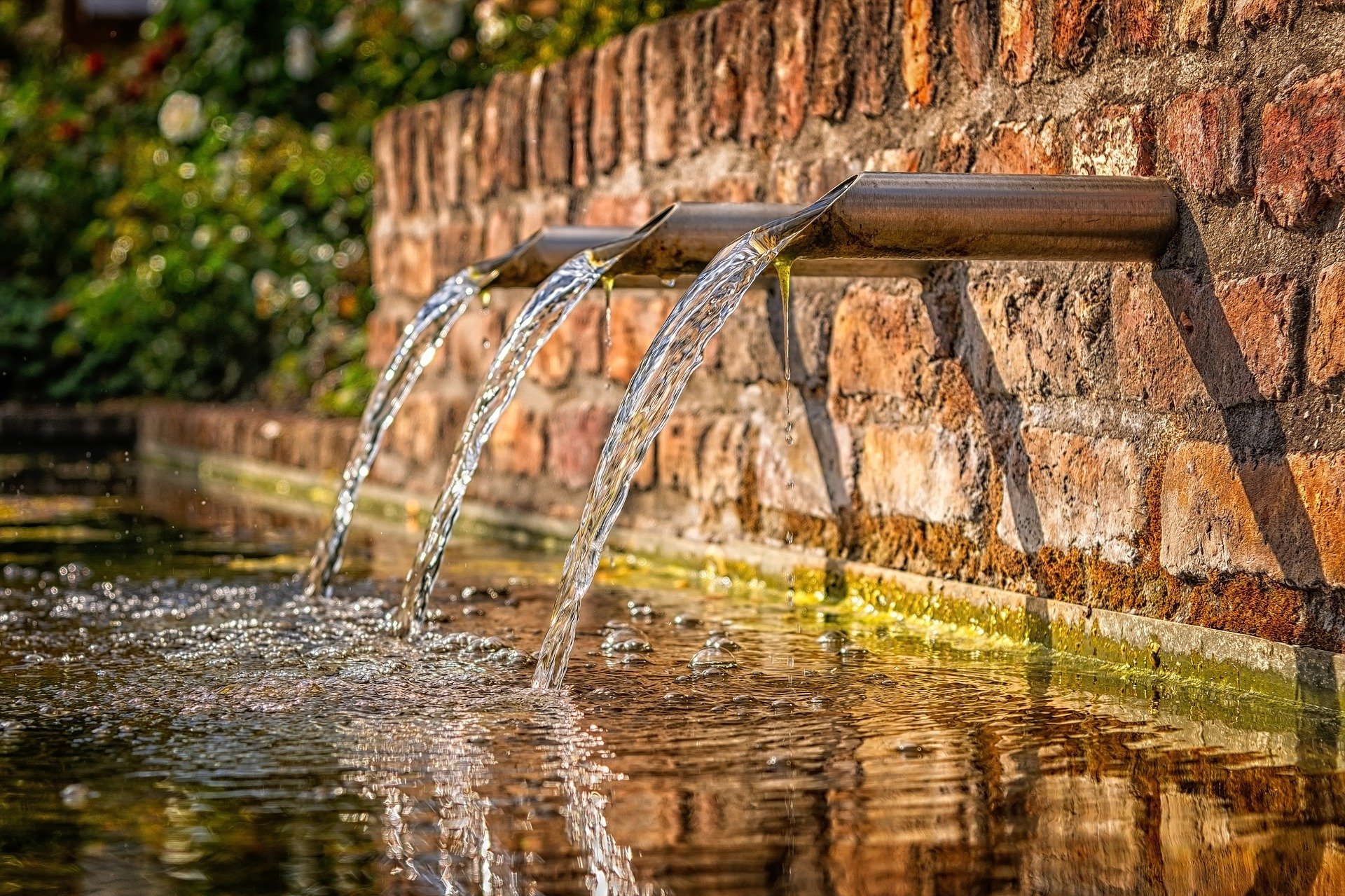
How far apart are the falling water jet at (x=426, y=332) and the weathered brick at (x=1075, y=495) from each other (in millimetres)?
863

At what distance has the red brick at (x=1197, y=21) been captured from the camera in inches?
104

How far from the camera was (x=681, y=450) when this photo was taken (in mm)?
4191

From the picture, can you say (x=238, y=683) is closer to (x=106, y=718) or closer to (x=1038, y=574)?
(x=106, y=718)

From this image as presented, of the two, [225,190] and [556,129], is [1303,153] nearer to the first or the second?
[556,129]

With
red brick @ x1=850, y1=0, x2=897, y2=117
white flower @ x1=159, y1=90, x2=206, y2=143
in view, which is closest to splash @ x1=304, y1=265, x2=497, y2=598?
red brick @ x1=850, y1=0, x2=897, y2=117

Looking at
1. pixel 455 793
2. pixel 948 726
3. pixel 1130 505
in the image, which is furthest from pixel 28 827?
pixel 1130 505

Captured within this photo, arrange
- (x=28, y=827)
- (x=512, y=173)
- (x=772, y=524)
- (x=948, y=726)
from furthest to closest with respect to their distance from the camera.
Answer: (x=512, y=173) → (x=772, y=524) → (x=948, y=726) → (x=28, y=827)

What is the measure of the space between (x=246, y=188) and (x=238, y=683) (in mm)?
5803

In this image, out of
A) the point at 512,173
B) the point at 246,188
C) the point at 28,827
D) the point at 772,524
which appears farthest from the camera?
the point at 246,188

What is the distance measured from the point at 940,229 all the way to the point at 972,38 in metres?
0.70

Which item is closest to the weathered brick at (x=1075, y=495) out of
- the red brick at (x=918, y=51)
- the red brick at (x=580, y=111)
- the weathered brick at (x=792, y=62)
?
the red brick at (x=918, y=51)

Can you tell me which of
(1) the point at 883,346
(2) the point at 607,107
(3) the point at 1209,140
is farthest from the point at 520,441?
Answer: (3) the point at 1209,140

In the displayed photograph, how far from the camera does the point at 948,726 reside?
7.77 feet

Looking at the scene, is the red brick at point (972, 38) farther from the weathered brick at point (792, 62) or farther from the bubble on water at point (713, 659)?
the bubble on water at point (713, 659)
